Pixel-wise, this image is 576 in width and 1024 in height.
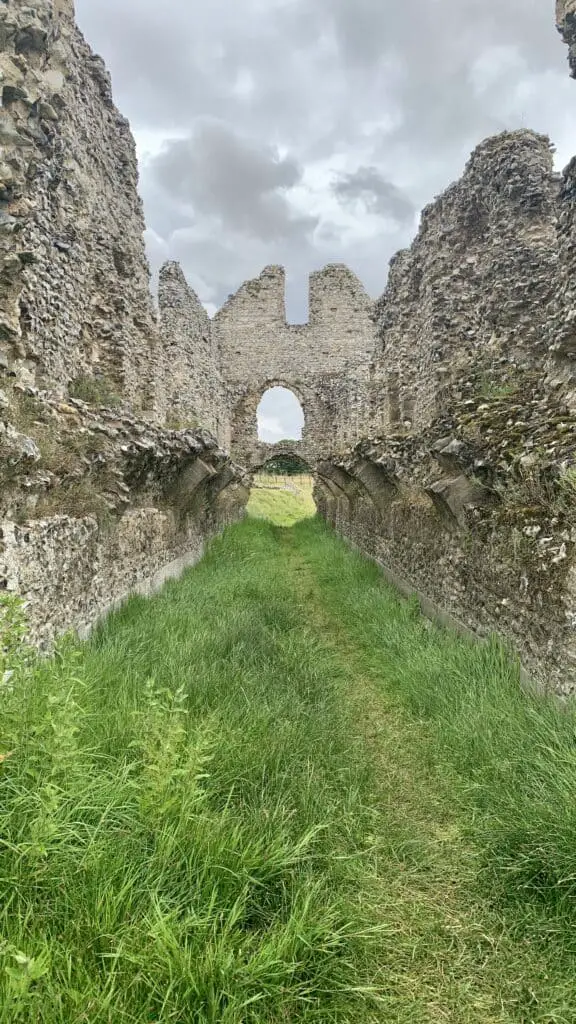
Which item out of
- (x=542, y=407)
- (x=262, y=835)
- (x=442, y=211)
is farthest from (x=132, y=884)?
(x=442, y=211)

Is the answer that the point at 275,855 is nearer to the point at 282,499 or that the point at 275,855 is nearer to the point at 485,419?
the point at 485,419

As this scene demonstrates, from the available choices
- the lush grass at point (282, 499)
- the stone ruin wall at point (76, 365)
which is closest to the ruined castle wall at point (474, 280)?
the stone ruin wall at point (76, 365)

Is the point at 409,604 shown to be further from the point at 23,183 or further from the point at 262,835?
the point at 23,183

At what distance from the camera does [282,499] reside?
31.7 metres

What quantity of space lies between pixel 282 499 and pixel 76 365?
79.1 ft

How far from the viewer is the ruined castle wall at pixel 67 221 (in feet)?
15.6

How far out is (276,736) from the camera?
10.2 feet

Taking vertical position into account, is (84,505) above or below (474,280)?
below

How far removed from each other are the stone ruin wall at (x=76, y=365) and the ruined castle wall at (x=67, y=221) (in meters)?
0.02

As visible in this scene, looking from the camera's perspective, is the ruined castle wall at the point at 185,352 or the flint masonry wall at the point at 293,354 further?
the flint masonry wall at the point at 293,354

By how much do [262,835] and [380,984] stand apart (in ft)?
2.06

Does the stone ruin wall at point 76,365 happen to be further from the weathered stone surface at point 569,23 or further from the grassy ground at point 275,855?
the weathered stone surface at point 569,23

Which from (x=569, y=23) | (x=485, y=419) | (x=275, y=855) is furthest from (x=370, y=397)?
(x=275, y=855)

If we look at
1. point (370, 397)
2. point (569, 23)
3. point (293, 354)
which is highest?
point (293, 354)
